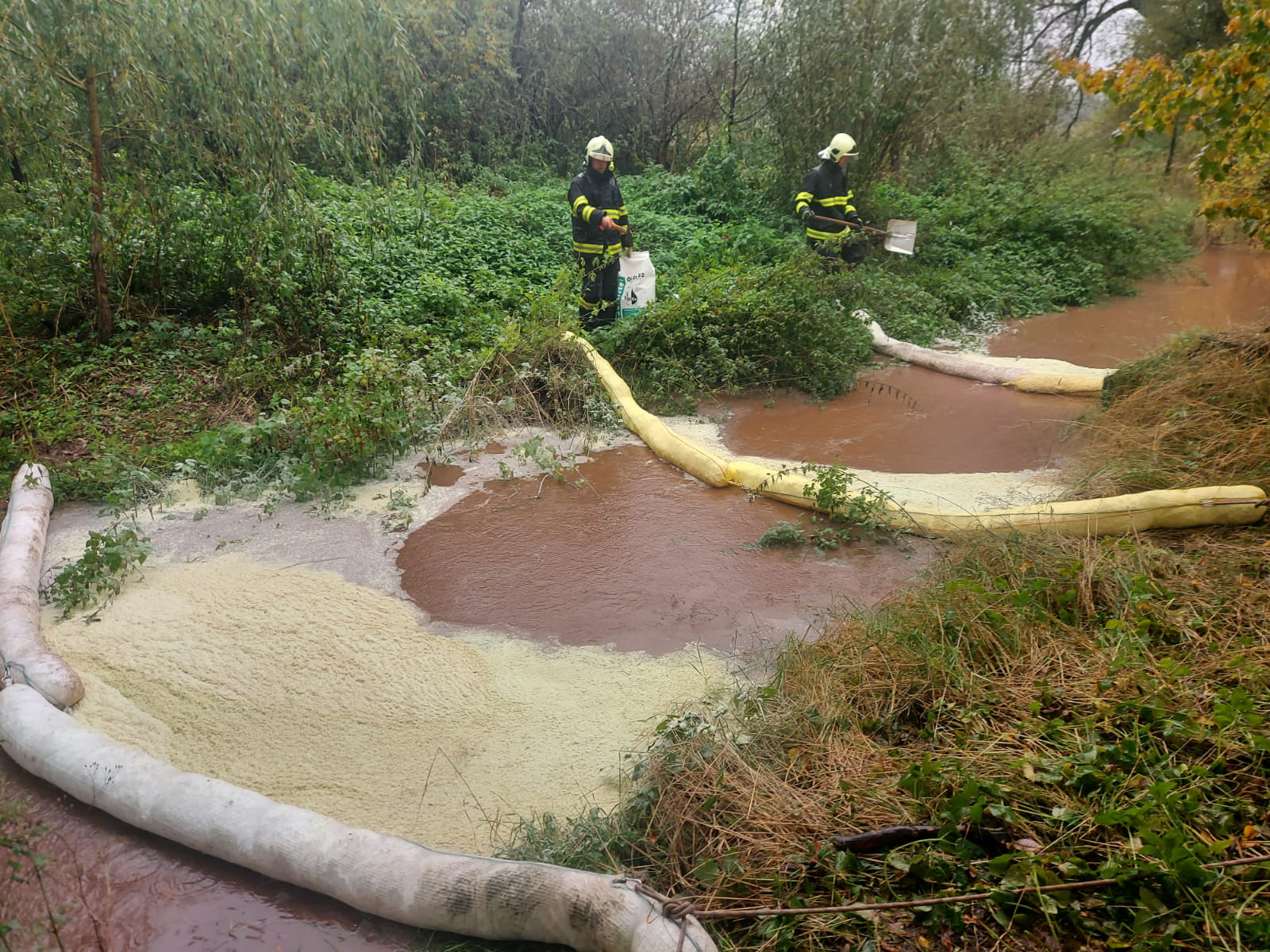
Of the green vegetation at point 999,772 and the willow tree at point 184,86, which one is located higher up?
the willow tree at point 184,86

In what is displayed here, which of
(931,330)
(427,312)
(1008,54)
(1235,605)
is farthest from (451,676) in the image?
(1008,54)

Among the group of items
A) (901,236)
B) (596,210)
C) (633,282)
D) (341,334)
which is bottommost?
(341,334)

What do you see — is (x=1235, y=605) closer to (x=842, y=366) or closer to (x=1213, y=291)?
(x=842, y=366)

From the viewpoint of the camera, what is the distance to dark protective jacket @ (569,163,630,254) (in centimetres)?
816

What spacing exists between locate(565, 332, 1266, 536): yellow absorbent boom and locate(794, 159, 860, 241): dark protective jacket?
4.97 meters

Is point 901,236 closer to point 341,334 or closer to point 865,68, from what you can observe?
point 865,68

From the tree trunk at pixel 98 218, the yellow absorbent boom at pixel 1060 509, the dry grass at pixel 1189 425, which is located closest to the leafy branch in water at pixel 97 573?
the tree trunk at pixel 98 218

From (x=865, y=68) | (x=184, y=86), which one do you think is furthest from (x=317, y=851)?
(x=865, y=68)

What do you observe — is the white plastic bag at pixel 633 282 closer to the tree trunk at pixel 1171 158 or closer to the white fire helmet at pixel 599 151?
the white fire helmet at pixel 599 151

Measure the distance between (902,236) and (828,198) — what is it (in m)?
1.21

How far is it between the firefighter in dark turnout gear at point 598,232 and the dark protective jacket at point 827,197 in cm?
264

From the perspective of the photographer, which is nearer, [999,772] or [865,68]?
[999,772]

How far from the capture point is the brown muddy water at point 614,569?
9.39 feet

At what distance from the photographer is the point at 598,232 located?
820cm
